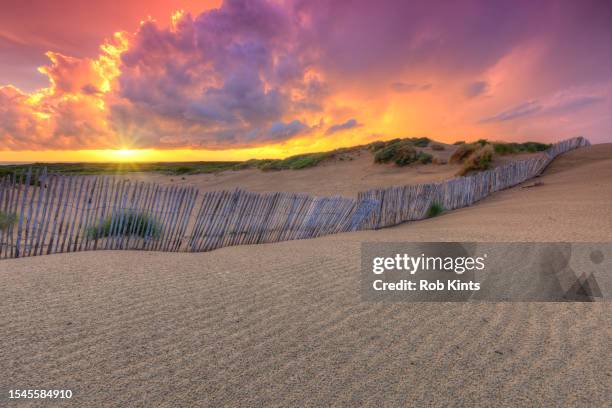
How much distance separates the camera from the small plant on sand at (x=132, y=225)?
672 cm

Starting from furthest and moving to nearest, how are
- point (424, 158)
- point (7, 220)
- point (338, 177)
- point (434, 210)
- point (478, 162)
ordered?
point (338, 177) → point (424, 158) → point (478, 162) → point (434, 210) → point (7, 220)

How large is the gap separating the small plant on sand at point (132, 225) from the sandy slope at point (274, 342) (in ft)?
5.19

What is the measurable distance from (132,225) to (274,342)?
4.95 m

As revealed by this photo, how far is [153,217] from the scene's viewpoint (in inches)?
271

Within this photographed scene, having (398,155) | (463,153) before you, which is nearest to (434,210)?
(463,153)

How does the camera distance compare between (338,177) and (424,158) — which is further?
(338,177)

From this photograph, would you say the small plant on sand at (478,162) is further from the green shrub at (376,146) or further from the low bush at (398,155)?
the green shrub at (376,146)

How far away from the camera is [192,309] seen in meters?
3.70

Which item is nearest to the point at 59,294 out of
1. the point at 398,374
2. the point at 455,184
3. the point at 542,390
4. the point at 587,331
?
the point at 398,374

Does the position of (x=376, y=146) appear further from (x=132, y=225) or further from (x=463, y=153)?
(x=132, y=225)

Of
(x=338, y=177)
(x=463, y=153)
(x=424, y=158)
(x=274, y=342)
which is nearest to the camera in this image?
(x=274, y=342)

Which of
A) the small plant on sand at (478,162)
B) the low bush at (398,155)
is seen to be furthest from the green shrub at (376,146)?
the small plant on sand at (478,162)

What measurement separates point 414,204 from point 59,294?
933cm

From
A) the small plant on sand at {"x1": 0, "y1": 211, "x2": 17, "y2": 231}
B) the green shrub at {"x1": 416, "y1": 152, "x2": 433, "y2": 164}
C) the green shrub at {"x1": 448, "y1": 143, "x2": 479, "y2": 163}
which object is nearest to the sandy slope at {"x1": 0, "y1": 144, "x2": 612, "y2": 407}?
the small plant on sand at {"x1": 0, "y1": 211, "x2": 17, "y2": 231}
